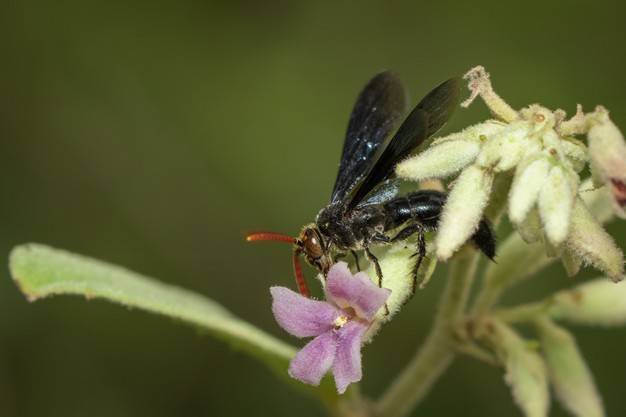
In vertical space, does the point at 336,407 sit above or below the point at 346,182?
below

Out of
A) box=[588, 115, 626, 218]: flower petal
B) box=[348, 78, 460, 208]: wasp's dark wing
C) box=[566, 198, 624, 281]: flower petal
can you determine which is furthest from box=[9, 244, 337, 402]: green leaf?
box=[588, 115, 626, 218]: flower petal

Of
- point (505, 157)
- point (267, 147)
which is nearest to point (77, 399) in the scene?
point (267, 147)

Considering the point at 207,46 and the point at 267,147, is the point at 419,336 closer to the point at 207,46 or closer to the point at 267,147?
the point at 267,147

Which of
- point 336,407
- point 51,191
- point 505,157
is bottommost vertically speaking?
point 336,407

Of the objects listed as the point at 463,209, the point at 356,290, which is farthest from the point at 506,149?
the point at 356,290

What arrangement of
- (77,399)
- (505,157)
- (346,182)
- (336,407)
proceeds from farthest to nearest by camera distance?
1. (77,399)
2. (336,407)
3. (346,182)
4. (505,157)

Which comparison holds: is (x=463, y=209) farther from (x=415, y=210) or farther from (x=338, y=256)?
(x=338, y=256)
